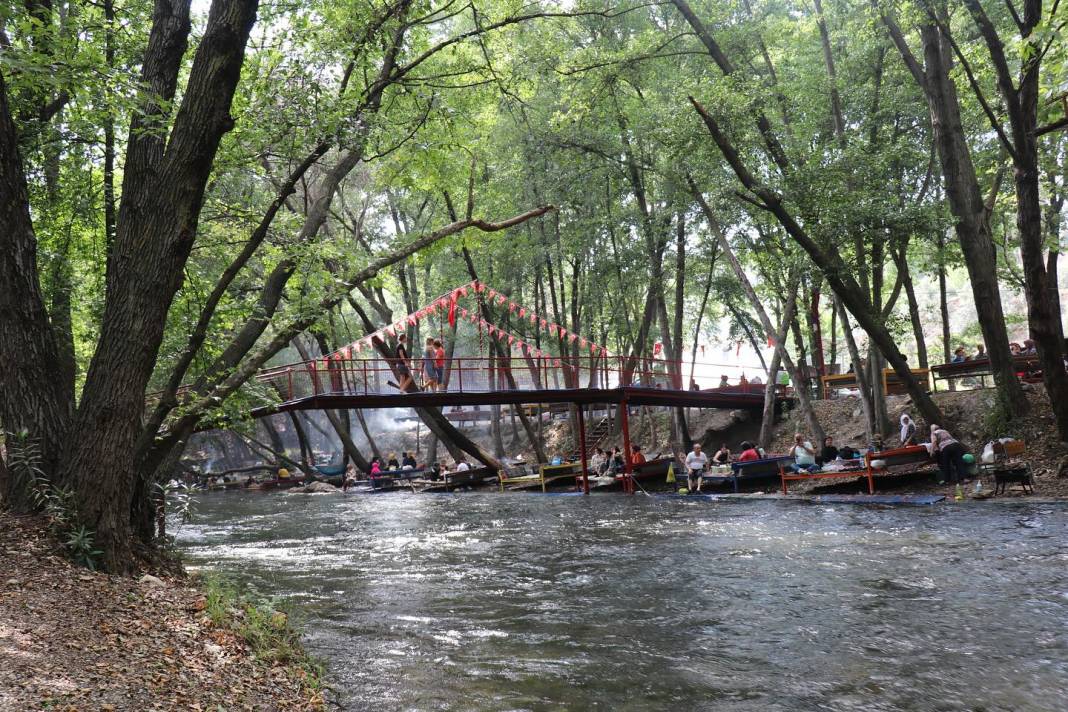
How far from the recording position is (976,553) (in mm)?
9781

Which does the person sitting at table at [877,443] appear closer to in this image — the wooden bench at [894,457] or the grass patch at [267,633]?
the wooden bench at [894,457]

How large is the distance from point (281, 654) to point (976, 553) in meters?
8.18

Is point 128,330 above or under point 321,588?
Result: above

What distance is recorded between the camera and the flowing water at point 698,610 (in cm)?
569

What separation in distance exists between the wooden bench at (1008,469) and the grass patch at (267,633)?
40.7 feet

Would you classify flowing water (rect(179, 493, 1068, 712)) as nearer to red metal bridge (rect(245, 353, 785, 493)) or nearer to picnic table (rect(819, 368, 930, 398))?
red metal bridge (rect(245, 353, 785, 493))

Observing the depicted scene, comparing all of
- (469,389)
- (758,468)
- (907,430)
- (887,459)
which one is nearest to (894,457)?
(887,459)

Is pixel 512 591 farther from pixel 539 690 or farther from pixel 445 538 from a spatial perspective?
pixel 445 538

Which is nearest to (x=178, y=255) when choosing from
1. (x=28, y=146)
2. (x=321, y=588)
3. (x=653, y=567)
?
(x=28, y=146)

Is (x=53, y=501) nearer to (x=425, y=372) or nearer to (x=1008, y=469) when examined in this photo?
(x=1008, y=469)

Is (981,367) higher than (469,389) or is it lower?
lower

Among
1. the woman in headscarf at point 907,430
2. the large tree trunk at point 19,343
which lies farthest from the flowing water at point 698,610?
the woman in headscarf at point 907,430

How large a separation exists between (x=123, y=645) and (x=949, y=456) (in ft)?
51.4

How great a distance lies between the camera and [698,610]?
8031mm
